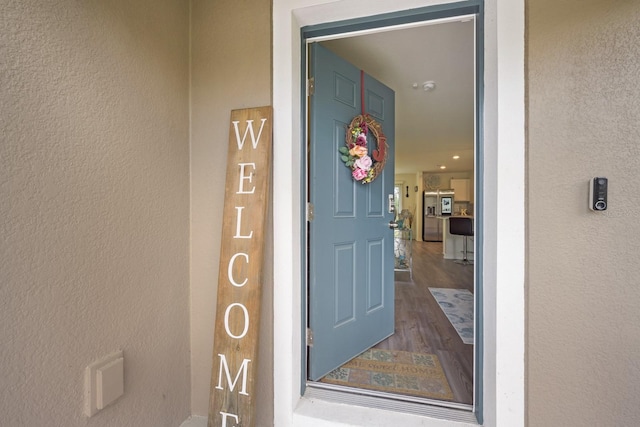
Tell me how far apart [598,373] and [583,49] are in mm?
1345

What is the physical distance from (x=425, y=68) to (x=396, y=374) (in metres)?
2.65

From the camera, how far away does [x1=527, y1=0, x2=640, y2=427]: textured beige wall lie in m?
1.06

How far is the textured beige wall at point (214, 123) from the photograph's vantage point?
139 cm

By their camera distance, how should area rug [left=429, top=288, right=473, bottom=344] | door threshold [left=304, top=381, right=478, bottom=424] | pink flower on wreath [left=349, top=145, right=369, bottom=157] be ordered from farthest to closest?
area rug [left=429, top=288, right=473, bottom=344]
pink flower on wreath [left=349, top=145, right=369, bottom=157]
door threshold [left=304, top=381, right=478, bottom=424]

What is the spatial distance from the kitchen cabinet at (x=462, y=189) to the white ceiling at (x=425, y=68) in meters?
4.55

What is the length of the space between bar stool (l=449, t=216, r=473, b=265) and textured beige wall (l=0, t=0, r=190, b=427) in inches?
209

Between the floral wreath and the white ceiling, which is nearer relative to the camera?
the floral wreath

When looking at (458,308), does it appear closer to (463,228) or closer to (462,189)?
(463,228)

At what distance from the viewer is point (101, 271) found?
102 cm

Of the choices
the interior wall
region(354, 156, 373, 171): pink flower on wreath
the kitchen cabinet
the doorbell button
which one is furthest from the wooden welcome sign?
the interior wall

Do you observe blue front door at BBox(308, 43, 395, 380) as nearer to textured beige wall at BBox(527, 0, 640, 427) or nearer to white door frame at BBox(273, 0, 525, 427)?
white door frame at BBox(273, 0, 525, 427)

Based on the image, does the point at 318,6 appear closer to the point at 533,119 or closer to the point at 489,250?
the point at 533,119

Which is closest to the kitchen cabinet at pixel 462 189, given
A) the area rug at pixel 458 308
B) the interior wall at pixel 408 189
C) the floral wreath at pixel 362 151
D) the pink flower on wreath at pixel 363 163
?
the interior wall at pixel 408 189

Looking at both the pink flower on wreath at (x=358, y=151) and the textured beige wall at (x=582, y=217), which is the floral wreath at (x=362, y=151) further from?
the textured beige wall at (x=582, y=217)
